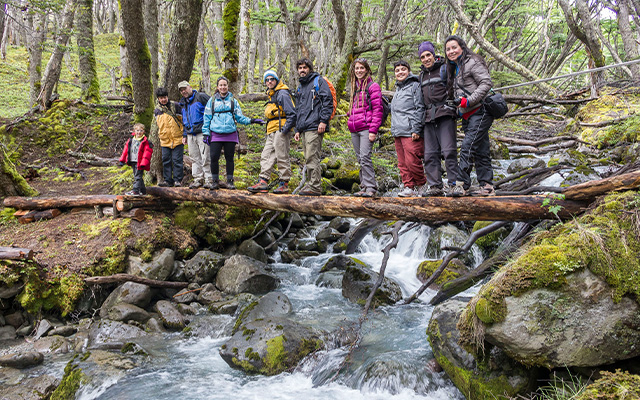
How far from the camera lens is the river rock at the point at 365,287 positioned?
7172 mm

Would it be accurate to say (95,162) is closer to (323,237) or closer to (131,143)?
(131,143)

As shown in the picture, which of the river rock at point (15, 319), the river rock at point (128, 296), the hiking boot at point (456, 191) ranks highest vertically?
the hiking boot at point (456, 191)

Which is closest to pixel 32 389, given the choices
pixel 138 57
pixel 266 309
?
pixel 266 309

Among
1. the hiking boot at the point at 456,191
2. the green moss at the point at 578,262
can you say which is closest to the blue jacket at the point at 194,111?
the hiking boot at the point at 456,191

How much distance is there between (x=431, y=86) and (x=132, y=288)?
20.3 feet

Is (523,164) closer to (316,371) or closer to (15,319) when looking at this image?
(316,371)

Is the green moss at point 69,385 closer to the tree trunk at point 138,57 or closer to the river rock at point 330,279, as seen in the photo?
the river rock at point 330,279

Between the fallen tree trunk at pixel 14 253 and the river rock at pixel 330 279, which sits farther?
the river rock at pixel 330 279

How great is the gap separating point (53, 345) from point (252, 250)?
4168 mm

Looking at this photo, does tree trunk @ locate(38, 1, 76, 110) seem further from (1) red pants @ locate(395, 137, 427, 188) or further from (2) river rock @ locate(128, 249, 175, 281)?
(1) red pants @ locate(395, 137, 427, 188)

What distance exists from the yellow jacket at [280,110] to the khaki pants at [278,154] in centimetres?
16

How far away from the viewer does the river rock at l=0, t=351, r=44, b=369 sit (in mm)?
5309

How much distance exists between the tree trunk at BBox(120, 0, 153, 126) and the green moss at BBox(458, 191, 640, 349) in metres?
8.17

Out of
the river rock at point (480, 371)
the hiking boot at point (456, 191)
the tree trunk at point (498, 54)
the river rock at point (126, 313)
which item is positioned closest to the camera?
the river rock at point (480, 371)
